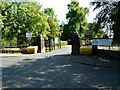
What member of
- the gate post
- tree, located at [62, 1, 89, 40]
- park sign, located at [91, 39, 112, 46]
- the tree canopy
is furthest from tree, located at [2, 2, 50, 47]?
tree, located at [62, 1, 89, 40]

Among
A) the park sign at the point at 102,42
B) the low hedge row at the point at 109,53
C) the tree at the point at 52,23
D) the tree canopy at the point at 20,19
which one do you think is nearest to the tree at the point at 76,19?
the tree at the point at 52,23

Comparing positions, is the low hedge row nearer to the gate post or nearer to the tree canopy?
the gate post

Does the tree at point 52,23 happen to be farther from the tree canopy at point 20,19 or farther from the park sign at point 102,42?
the park sign at point 102,42

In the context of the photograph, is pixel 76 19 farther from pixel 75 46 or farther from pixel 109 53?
pixel 109 53

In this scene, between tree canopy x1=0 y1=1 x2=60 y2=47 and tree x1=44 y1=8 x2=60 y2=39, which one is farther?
tree x1=44 y1=8 x2=60 y2=39

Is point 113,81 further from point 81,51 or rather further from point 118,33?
point 81,51

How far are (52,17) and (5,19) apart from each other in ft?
90.3

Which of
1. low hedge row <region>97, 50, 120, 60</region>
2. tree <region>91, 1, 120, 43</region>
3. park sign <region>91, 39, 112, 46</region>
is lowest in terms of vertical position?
low hedge row <region>97, 50, 120, 60</region>

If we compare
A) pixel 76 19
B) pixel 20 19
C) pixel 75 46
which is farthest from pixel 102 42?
pixel 76 19

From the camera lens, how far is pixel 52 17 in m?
70.7

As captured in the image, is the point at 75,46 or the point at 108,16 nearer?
the point at 108,16

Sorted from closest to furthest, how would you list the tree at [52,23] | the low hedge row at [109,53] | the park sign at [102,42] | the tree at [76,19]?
the low hedge row at [109,53] → the park sign at [102,42] → the tree at [52,23] → the tree at [76,19]

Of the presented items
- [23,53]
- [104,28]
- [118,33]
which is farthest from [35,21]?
[118,33]

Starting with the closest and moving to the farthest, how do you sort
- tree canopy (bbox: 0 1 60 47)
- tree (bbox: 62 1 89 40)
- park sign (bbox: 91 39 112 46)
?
park sign (bbox: 91 39 112 46) → tree canopy (bbox: 0 1 60 47) → tree (bbox: 62 1 89 40)
